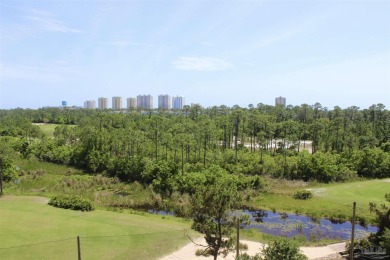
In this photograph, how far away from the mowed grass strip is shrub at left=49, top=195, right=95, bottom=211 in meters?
0.71

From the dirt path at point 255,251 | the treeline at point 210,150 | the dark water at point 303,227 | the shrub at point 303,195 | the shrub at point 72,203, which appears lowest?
the dark water at point 303,227

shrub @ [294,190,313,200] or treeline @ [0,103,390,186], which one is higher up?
treeline @ [0,103,390,186]

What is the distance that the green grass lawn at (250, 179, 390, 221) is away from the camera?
33125mm

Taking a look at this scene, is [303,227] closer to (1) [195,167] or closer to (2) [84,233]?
(2) [84,233]

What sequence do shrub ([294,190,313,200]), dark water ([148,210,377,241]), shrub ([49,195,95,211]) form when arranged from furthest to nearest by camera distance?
shrub ([294,190,313,200]) → shrub ([49,195,95,211]) → dark water ([148,210,377,241])

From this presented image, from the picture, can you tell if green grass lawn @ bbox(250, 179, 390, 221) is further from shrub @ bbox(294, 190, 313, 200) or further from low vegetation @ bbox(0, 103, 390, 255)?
shrub @ bbox(294, 190, 313, 200)

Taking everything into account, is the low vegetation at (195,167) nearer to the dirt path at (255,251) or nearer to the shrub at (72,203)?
the shrub at (72,203)

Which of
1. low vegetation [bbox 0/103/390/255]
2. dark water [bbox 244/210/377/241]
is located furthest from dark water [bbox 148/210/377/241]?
low vegetation [bbox 0/103/390/255]

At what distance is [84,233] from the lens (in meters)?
24.2

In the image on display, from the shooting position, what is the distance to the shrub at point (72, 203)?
1209 inches

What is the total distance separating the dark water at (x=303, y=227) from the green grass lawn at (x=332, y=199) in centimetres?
154

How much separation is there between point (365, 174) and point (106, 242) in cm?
3960

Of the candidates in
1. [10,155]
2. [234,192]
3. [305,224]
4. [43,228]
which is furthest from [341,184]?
[10,155]

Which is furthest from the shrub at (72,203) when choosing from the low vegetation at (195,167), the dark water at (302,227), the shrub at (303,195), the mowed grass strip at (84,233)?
the shrub at (303,195)
